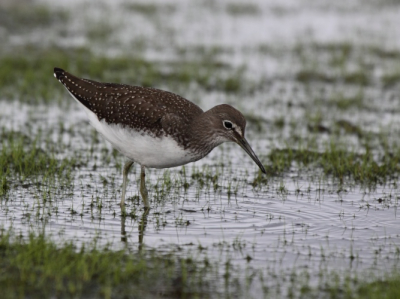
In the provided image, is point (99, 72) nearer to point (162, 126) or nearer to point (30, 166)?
point (30, 166)

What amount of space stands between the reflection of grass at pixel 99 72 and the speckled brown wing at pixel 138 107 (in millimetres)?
6447

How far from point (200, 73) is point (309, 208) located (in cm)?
978

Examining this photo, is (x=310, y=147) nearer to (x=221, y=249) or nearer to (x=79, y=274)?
(x=221, y=249)

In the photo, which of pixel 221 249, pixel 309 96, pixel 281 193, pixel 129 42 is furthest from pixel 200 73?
pixel 221 249

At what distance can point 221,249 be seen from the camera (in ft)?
25.4

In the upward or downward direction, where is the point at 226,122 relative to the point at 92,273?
upward

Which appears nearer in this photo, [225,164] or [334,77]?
[225,164]

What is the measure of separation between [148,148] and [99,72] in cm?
971

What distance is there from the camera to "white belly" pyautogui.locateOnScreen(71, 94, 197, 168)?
8.68 metres

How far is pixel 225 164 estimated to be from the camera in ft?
39.6

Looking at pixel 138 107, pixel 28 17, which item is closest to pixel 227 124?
pixel 138 107

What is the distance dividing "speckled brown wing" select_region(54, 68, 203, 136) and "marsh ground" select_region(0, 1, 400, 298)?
121 cm

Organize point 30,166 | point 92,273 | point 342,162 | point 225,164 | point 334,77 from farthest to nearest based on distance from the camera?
point 334,77, point 225,164, point 342,162, point 30,166, point 92,273

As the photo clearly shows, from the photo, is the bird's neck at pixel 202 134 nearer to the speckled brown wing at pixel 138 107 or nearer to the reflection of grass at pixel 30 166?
the speckled brown wing at pixel 138 107
